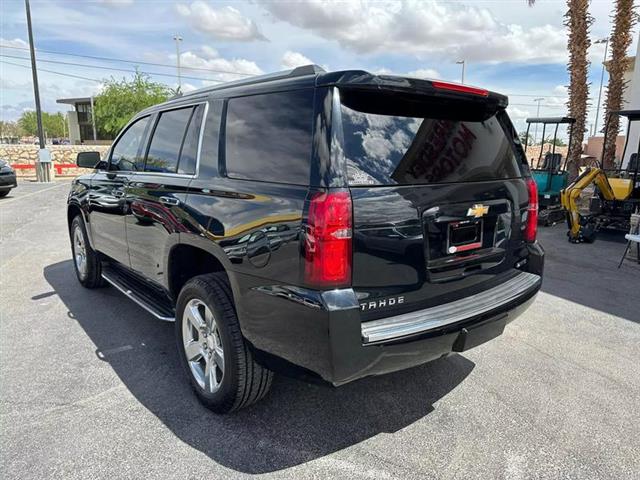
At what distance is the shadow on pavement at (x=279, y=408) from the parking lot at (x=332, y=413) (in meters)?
0.01

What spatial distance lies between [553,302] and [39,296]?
5817 millimetres

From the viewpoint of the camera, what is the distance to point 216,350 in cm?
295

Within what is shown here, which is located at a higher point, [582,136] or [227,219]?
[582,136]

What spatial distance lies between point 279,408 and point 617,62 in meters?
14.1

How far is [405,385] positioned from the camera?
131 inches

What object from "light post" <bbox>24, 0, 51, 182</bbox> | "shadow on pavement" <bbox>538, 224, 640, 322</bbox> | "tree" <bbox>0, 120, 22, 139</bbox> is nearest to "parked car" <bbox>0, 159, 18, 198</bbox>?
"light post" <bbox>24, 0, 51, 182</bbox>

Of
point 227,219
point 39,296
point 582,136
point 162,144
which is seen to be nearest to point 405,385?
point 227,219

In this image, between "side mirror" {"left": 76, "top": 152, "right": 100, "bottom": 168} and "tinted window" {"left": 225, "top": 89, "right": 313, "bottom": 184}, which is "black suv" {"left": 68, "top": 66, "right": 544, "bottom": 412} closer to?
"tinted window" {"left": 225, "top": 89, "right": 313, "bottom": 184}

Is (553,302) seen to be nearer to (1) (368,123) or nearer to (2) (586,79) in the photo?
(1) (368,123)

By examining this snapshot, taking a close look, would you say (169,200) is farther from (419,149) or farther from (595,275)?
(595,275)

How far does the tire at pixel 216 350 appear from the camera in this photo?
2709 mm

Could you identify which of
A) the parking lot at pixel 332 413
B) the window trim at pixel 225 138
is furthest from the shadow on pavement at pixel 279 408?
the window trim at pixel 225 138

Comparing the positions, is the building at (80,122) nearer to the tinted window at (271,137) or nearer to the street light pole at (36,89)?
the street light pole at (36,89)

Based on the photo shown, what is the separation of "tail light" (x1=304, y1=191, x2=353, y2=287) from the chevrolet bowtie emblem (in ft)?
2.80
